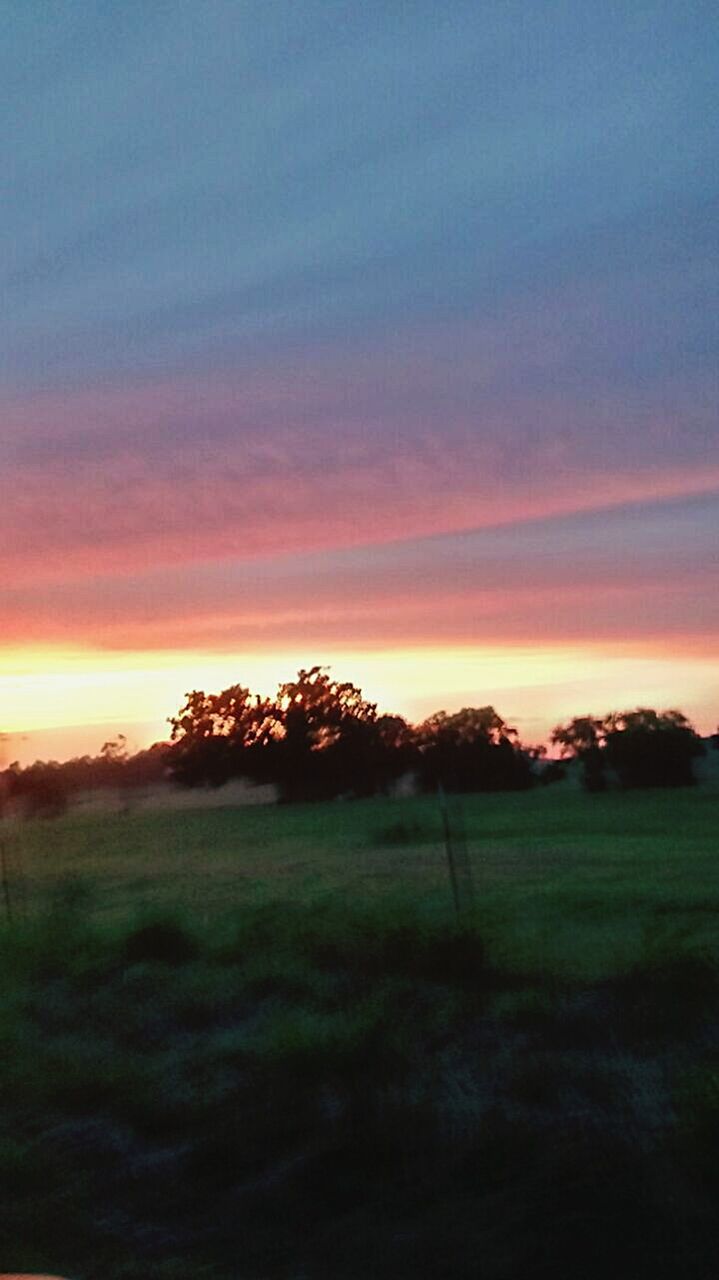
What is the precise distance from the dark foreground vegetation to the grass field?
2 centimetres

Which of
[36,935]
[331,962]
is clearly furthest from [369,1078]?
[36,935]

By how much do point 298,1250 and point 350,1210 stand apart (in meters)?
0.59

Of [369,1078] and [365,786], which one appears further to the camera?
[365,786]

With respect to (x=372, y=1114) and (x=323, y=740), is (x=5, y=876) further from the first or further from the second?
(x=372, y=1114)

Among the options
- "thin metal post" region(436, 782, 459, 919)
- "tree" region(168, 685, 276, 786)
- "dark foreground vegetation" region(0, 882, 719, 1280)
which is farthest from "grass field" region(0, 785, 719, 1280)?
"tree" region(168, 685, 276, 786)

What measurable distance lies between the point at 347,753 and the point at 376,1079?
1787cm

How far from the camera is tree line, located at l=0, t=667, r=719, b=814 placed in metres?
25.0

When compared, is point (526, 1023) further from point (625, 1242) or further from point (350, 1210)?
point (625, 1242)

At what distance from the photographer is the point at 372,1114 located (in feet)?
33.8

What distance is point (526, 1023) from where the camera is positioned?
40.5 feet

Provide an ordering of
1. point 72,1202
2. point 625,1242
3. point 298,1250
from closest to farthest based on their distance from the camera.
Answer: point 625,1242 → point 298,1250 → point 72,1202

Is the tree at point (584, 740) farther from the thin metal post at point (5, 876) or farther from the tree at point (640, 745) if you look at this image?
the thin metal post at point (5, 876)

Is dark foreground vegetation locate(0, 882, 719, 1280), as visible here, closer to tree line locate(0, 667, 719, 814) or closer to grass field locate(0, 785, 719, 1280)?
grass field locate(0, 785, 719, 1280)

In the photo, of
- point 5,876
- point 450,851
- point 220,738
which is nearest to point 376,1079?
point 450,851
